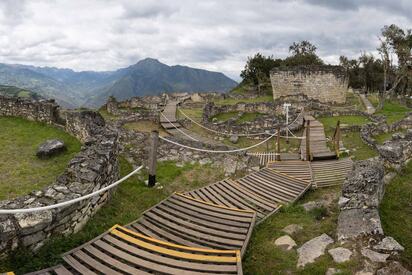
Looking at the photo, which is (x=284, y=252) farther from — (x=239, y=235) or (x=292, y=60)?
(x=292, y=60)

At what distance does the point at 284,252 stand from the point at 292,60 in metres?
56.9

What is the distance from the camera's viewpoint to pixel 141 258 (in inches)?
240

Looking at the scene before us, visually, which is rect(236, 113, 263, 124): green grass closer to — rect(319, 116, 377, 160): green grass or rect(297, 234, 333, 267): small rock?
rect(319, 116, 377, 160): green grass

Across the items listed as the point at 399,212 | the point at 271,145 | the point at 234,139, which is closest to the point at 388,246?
the point at 399,212

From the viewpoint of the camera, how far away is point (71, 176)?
7.68m

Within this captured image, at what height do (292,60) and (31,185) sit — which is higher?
(292,60)

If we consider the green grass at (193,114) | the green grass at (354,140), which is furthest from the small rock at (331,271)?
the green grass at (193,114)

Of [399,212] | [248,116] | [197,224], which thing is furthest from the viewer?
[248,116]

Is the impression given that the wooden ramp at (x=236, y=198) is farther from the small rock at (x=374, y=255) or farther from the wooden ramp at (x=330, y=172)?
the wooden ramp at (x=330, y=172)

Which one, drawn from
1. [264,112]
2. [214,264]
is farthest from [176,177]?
[264,112]

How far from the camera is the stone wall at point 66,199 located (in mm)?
5793

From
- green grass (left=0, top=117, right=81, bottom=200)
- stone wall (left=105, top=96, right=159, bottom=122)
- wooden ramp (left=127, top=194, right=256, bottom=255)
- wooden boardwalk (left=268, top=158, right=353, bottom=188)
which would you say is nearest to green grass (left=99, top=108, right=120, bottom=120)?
stone wall (left=105, top=96, right=159, bottom=122)

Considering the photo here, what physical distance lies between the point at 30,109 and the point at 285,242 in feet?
44.9

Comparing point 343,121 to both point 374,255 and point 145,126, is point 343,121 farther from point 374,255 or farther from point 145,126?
point 374,255
